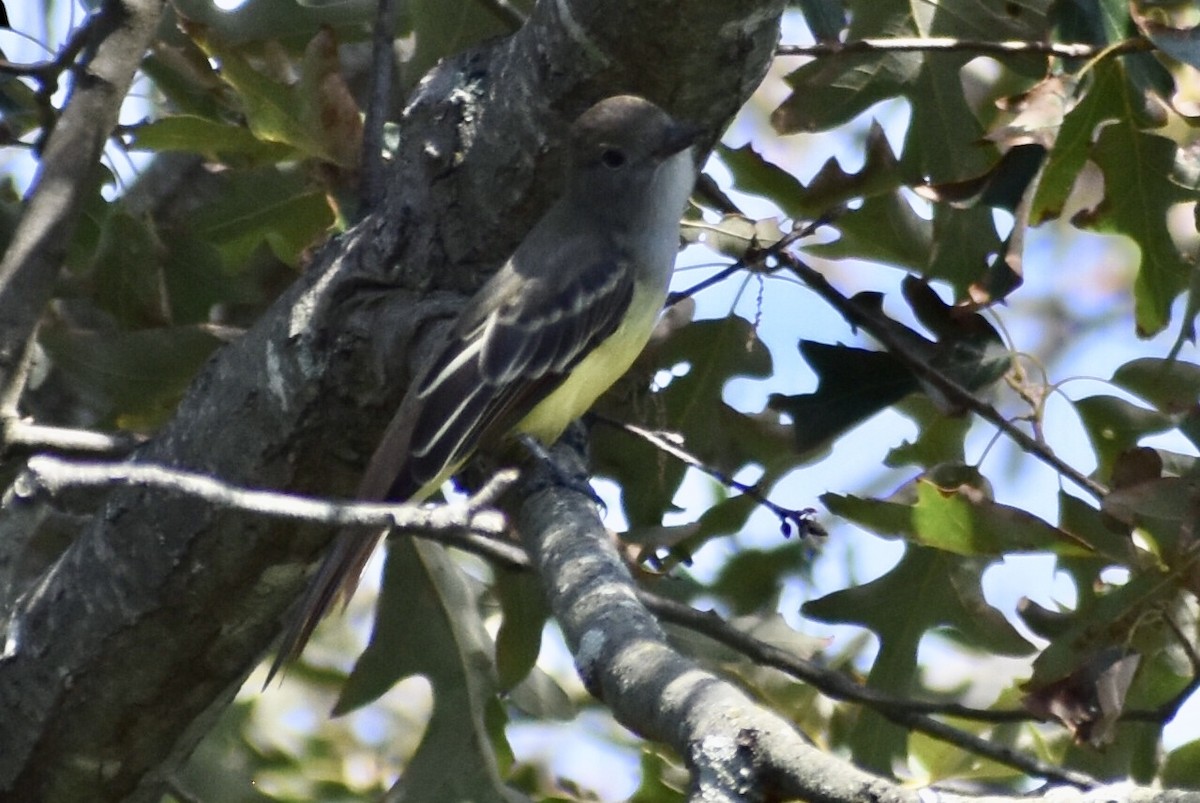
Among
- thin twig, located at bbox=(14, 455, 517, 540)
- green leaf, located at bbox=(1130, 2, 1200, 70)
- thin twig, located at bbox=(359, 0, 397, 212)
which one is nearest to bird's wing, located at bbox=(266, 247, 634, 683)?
thin twig, located at bbox=(359, 0, 397, 212)

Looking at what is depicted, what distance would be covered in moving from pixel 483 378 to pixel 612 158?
76 cm

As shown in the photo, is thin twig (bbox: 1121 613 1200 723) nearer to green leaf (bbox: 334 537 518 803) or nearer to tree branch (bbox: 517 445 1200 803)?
tree branch (bbox: 517 445 1200 803)

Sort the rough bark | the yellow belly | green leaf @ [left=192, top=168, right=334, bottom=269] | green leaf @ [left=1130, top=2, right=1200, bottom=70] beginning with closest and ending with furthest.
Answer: green leaf @ [left=1130, top=2, right=1200, bottom=70], the rough bark, the yellow belly, green leaf @ [left=192, top=168, right=334, bottom=269]

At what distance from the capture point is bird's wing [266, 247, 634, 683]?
331 cm

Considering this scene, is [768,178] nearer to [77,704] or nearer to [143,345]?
[143,345]

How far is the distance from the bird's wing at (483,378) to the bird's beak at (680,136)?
42 centimetres

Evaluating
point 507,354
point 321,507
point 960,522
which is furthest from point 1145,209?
point 321,507

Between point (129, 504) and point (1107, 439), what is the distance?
212cm

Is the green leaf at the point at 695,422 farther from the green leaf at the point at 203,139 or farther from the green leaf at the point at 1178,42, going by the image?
the green leaf at the point at 1178,42

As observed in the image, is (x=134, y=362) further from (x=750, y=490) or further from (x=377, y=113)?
(x=750, y=490)

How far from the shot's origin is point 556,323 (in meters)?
3.90

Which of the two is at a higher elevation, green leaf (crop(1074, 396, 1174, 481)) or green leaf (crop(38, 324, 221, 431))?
green leaf (crop(38, 324, 221, 431))

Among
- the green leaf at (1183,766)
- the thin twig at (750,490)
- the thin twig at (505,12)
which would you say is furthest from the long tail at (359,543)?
the green leaf at (1183,766)

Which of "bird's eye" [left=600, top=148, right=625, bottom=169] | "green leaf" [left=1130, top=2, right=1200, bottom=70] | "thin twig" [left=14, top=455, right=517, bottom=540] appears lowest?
"thin twig" [left=14, top=455, right=517, bottom=540]
